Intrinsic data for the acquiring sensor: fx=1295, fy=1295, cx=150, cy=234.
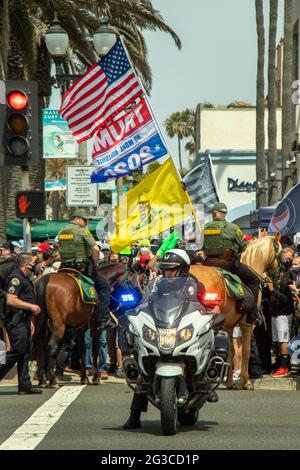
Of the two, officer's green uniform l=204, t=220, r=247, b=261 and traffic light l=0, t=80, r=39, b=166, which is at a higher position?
traffic light l=0, t=80, r=39, b=166

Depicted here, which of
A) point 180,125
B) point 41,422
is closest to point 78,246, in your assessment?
point 41,422

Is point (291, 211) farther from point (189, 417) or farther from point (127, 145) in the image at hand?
point (189, 417)

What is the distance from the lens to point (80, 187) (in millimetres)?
27656

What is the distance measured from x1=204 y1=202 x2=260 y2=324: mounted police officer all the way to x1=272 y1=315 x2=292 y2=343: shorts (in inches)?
73.1

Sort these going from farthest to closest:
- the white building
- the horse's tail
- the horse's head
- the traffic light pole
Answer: the white building → the traffic light pole → the horse's head → the horse's tail

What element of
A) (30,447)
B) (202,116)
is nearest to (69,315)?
(30,447)

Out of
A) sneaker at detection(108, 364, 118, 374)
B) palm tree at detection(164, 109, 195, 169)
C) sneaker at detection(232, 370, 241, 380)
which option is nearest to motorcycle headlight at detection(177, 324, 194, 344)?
sneaker at detection(232, 370, 241, 380)

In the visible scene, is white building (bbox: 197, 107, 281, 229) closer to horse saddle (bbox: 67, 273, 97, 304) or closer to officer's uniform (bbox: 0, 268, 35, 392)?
horse saddle (bbox: 67, 273, 97, 304)

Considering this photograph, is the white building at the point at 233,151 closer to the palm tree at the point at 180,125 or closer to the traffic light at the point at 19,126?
the palm tree at the point at 180,125

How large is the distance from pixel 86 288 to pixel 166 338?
19.4 feet

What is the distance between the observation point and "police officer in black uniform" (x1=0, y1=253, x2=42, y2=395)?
52.1 feet

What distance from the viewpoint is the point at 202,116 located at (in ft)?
226

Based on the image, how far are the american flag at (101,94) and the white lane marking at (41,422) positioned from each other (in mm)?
6551
